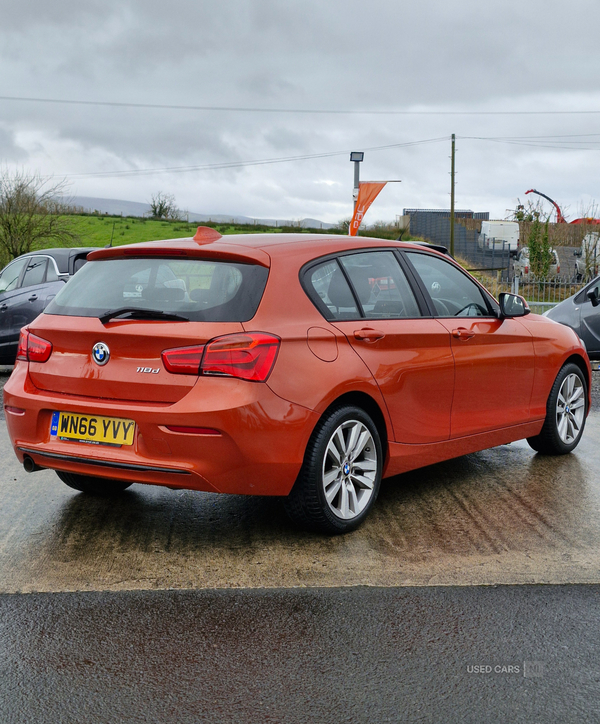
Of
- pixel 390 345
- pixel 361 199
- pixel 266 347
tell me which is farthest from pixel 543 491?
pixel 361 199

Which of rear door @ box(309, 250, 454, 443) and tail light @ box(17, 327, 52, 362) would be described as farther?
rear door @ box(309, 250, 454, 443)

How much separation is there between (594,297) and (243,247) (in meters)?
9.79

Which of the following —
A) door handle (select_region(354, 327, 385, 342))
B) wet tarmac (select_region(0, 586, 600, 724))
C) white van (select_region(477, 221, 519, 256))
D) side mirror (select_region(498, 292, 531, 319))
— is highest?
white van (select_region(477, 221, 519, 256))

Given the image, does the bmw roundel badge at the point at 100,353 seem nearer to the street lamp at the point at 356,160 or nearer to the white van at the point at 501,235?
the street lamp at the point at 356,160

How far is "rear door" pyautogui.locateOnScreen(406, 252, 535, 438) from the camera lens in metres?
5.44

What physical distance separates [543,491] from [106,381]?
9.73ft

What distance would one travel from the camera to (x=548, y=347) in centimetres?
631

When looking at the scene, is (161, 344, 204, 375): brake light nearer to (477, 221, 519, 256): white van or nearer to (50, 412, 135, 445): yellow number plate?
(50, 412, 135, 445): yellow number plate

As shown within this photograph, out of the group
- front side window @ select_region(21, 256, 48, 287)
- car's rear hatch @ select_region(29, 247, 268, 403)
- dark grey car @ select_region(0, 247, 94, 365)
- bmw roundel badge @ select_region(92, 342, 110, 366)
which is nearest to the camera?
car's rear hatch @ select_region(29, 247, 268, 403)

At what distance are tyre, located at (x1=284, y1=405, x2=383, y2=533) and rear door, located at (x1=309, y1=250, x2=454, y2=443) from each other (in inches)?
10.1

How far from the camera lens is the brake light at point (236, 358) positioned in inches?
161

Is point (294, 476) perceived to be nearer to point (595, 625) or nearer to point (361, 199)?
point (595, 625)

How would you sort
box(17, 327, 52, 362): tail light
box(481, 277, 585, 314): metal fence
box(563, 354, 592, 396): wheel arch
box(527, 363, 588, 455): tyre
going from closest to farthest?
box(17, 327, 52, 362): tail light
box(527, 363, 588, 455): tyre
box(563, 354, 592, 396): wheel arch
box(481, 277, 585, 314): metal fence

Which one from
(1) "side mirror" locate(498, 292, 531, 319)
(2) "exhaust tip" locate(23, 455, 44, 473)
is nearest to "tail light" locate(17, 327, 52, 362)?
(2) "exhaust tip" locate(23, 455, 44, 473)
